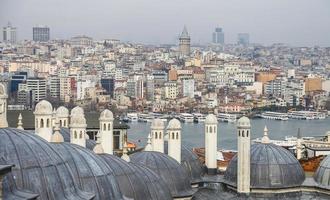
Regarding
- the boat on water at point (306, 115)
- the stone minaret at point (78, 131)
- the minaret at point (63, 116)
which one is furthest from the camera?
the boat on water at point (306, 115)

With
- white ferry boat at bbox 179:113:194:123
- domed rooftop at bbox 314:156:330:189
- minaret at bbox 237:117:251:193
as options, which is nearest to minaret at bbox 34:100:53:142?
minaret at bbox 237:117:251:193

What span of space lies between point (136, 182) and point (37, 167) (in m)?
1.01

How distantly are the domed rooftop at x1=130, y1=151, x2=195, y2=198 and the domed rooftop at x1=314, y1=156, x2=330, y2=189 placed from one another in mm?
853

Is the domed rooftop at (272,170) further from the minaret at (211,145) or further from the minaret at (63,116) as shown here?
the minaret at (63,116)

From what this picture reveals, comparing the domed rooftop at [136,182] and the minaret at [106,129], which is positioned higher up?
the minaret at [106,129]

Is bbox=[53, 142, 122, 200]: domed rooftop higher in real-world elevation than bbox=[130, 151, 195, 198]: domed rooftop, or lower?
higher

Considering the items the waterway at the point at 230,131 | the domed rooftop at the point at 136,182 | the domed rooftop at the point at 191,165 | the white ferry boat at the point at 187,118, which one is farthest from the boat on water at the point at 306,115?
the domed rooftop at the point at 136,182

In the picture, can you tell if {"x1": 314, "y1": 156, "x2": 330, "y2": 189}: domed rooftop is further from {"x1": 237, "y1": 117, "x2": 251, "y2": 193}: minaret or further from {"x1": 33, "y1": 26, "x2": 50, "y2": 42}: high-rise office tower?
{"x1": 33, "y1": 26, "x2": 50, "y2": 42}: high-rise office tower

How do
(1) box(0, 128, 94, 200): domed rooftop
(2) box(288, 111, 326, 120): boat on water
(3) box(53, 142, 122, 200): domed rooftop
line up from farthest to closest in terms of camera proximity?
(2) box(288, 111, 326, 120): boat on water < (3) box(53, 142, 122, 200): domed rooftop < (1) box(0, 128, 94, 200): domed rooftop

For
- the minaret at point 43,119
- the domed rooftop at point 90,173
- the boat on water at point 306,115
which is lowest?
the boat on water at point 306,115

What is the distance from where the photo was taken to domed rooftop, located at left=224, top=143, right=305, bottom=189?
5137mm

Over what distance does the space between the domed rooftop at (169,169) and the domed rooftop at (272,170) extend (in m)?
0.46

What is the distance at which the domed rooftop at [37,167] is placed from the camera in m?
2.94

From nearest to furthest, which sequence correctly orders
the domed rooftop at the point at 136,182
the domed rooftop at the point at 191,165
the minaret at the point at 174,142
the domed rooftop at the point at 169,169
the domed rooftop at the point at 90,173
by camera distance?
the domed rooftop at the point at 90,173 → the domed rooftop at the point at 136,182 → the domed rooftop at the point at 169,169 → the minaret at the point at 174,142 → the domed rooftop at the point at 191,165
